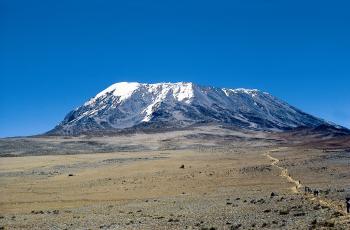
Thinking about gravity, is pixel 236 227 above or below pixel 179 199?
below

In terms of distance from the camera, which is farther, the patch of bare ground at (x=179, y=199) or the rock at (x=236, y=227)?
the patch of bare ground at (x=179, y=199)

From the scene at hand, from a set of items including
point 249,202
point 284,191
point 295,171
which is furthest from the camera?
point 295,171

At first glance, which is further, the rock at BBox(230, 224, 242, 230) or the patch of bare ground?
the patch of bare ground

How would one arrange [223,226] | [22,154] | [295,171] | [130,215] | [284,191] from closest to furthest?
[223,226]
[130,215]
[284,191]
[295,171]
[22,154]

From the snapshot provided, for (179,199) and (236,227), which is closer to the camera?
(236,227)

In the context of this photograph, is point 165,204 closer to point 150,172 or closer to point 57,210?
point 57,210

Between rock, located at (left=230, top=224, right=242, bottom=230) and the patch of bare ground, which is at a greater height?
the patch of bare ground

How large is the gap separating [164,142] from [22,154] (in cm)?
5579

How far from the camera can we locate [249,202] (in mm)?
42688

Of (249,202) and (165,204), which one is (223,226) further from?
(165,204)

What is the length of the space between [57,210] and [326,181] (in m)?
28.2

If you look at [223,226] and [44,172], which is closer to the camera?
[223,226]

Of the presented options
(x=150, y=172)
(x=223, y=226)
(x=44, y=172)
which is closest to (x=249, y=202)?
(x=223, y=226)

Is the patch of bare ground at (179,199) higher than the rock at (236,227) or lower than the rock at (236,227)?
higher
